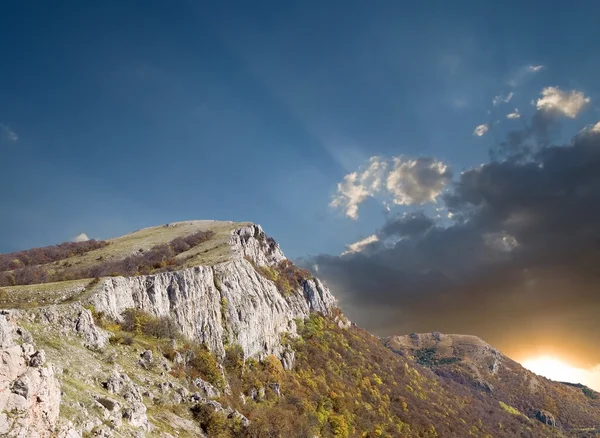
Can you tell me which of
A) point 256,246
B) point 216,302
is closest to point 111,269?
point 216,302

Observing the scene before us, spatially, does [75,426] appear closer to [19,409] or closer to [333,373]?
[19,409]

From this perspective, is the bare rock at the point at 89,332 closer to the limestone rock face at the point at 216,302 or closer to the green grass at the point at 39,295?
the green grass at the point at 39,295

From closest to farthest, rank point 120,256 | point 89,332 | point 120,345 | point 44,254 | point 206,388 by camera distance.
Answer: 1. point 89,332
2. point 120,345
3. point 206,388
4. point 120,256
5. point 44,254

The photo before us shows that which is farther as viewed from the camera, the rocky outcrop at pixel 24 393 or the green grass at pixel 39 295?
the green grass at pixel 39 295

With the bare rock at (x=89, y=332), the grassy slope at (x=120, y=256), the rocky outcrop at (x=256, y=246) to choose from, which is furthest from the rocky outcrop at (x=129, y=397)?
the rocky outcrop at (x=256, y=246)

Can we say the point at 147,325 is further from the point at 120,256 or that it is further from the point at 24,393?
the point at 120,256

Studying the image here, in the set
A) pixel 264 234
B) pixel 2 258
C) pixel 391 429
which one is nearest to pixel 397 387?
pixel 391 429

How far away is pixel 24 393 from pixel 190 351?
1373 inches

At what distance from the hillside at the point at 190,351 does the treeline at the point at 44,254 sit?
65 centimetres

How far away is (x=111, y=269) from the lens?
278 ft

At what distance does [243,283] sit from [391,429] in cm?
5587

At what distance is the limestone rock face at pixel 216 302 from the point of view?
57781mm

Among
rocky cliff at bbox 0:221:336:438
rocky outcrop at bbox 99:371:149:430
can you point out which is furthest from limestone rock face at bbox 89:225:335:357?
rocky outcrop at bbox 99:371:149:430

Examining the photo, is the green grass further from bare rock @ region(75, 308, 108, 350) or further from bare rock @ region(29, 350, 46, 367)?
bare rock @ region(29, 350, 46, 367)
